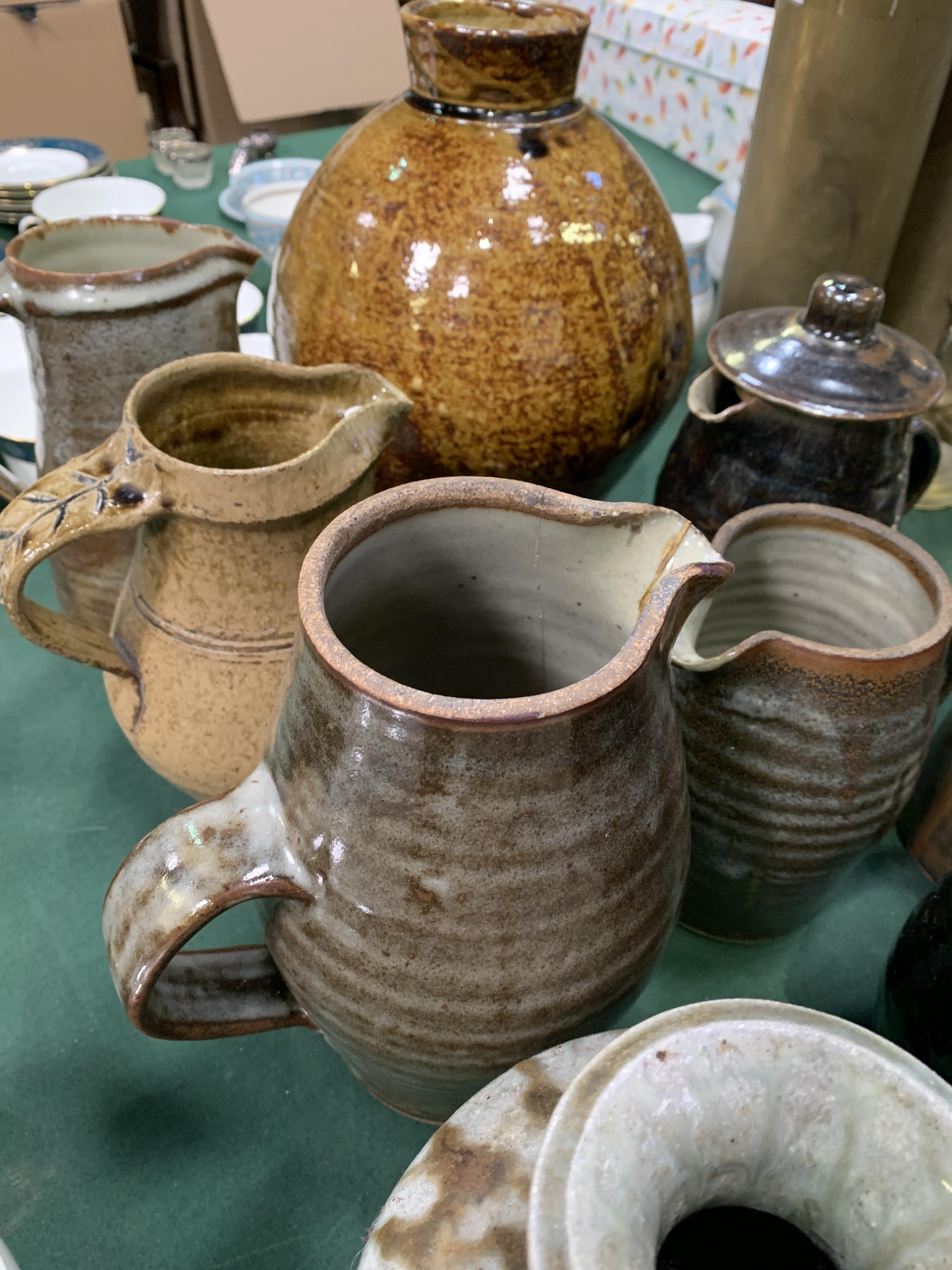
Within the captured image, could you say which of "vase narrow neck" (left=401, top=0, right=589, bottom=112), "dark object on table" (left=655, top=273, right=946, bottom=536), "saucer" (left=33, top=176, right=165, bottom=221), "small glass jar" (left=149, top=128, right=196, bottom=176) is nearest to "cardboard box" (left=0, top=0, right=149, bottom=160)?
"small glass jar" (left=149, top=128, right=196, bottom=176)

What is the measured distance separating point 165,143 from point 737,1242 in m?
1.87

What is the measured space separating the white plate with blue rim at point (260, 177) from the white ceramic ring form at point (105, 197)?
0.10m

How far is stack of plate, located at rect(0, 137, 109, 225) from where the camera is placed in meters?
1.45

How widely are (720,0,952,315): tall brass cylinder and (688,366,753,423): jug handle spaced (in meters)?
0.29

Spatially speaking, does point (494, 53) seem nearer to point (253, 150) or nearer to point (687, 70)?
point (253, 150)

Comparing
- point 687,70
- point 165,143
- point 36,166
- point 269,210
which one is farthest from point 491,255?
point 687,70

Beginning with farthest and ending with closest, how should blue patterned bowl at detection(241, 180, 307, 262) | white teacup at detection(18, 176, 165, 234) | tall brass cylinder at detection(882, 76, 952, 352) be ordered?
white teacup at detection(18, 176, 165, 234)
blue patterned bowl at detection(241, 180, 307, 262)
tall brass cylinder at detection(882, 76, 952, 352)

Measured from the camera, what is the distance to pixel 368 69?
2119 mm

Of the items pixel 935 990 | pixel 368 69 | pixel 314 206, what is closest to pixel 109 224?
pixel 314 206

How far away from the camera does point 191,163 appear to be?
1.67 m

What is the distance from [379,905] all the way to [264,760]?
0.33 feet

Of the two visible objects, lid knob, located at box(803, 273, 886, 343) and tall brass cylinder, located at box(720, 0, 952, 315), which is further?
tall brass cylinder, located at box(720, 0, 952, 315)

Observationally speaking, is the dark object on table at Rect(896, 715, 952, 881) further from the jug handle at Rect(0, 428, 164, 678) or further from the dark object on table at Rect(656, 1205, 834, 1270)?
the jug handle at Rect(0, 428, 164, 678)

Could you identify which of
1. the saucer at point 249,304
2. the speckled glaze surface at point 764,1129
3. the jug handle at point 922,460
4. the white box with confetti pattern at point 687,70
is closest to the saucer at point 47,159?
the saucer at point 249,304
